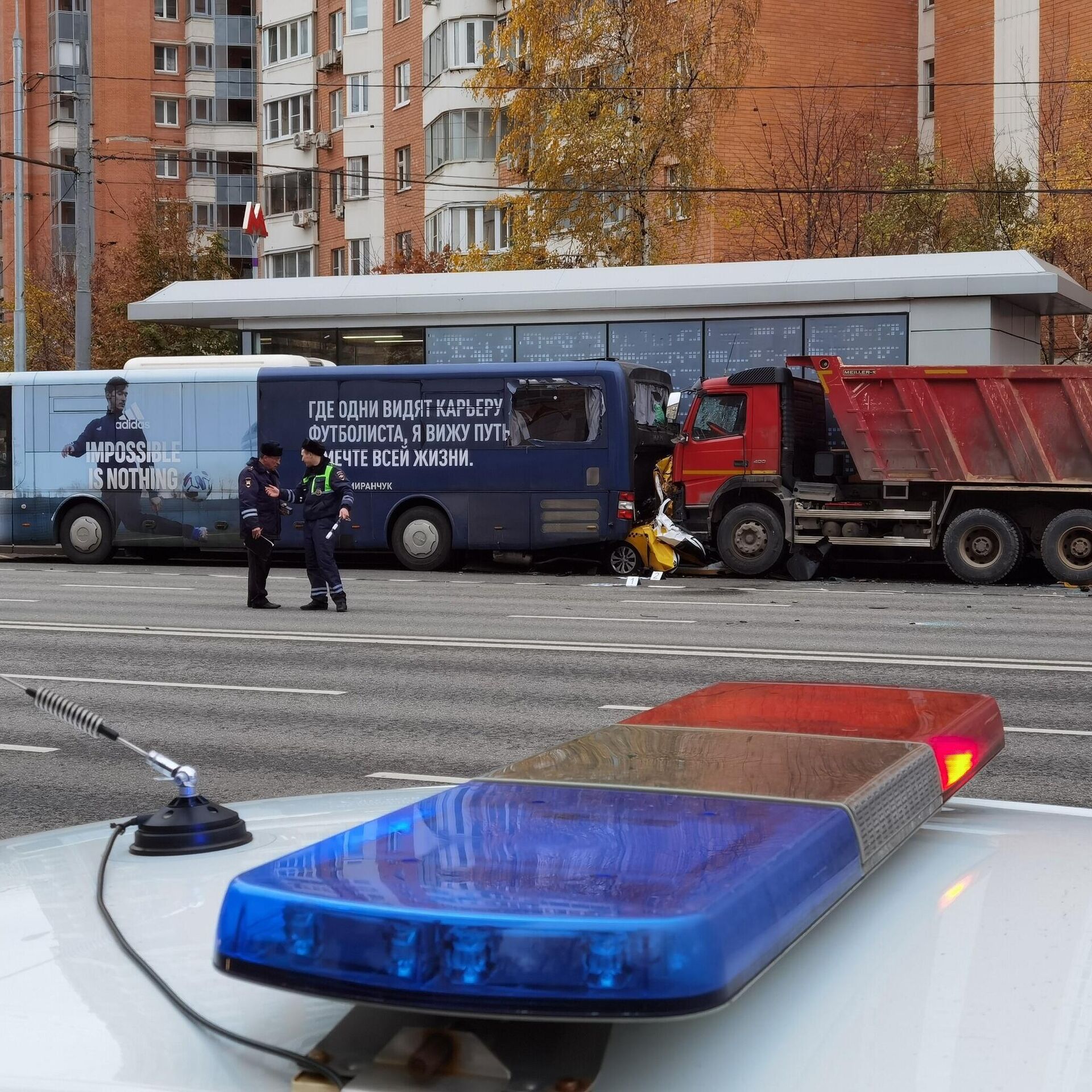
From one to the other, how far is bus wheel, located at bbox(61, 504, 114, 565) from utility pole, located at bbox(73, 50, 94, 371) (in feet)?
11.7

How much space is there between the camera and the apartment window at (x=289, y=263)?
58969 mm

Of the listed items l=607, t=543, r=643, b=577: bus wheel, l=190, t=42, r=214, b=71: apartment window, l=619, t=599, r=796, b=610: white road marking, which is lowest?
l=619, t=599, r=796, b=610: white road marking

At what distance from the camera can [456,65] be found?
157 ft

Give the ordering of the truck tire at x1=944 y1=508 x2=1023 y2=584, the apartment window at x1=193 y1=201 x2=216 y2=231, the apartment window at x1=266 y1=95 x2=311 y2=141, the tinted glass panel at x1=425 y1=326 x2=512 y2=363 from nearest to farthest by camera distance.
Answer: the truck tire at x1=944 y1=508 x2=1023 y2=584 < the tinted glass panel at x1=425 y1=326 x2=512 y2=363 < the apartment window at x1=266 y1=95 x2=311 y2=141 < the apartment window at x1=193 y1=201 x2=216 y2=231

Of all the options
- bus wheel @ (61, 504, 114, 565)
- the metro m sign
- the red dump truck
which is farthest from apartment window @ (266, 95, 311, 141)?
the red dump truck

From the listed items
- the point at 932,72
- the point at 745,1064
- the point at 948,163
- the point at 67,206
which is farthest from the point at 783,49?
the point at 745,1064

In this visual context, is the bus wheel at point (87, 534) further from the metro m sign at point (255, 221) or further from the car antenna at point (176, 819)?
the car antenna at point (176, 819)

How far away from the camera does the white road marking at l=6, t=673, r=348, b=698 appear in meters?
10.7

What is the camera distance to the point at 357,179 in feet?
181

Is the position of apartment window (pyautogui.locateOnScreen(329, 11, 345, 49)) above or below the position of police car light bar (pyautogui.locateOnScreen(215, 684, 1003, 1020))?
above

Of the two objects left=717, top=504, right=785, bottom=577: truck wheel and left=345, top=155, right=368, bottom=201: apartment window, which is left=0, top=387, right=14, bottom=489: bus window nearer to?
left=717, top=504, right=785, bottom=577: truck wheel

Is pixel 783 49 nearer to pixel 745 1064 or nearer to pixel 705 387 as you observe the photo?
pixel 705 387

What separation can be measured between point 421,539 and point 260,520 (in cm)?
729

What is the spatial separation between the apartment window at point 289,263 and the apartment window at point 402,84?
7.71 meters
